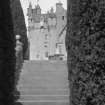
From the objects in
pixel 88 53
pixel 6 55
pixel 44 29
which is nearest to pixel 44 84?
pixel 6 55

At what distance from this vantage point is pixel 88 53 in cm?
568

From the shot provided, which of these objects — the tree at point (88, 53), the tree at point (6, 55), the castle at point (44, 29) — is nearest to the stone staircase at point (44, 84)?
the tree at point (6, 55)

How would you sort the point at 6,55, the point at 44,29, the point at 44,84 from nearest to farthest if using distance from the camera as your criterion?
the point at 6,55
the point at 44,84
the point at 44,29

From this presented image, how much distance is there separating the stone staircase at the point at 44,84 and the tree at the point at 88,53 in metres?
2.96

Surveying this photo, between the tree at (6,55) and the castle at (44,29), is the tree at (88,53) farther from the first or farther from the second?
the castle at (44,29)

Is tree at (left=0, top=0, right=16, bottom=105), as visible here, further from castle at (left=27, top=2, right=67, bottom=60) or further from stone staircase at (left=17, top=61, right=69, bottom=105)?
castle at (left=27, top=2, right=67, bottom=60)

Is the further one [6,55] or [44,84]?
[44,84]

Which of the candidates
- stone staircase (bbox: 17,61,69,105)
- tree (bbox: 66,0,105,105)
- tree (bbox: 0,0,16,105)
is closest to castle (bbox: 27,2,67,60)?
stone staircase (bbox: 17,61,69,105)

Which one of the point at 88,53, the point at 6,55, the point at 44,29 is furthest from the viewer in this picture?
the point at 44,29

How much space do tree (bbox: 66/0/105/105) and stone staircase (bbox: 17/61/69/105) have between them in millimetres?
2963

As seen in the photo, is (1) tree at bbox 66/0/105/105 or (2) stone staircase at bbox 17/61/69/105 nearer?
(1) tree at bbox 66/0/105/105

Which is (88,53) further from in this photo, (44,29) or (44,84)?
(44,29)

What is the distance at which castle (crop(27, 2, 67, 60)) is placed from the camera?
49.7 m

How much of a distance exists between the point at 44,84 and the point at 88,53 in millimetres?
5102
